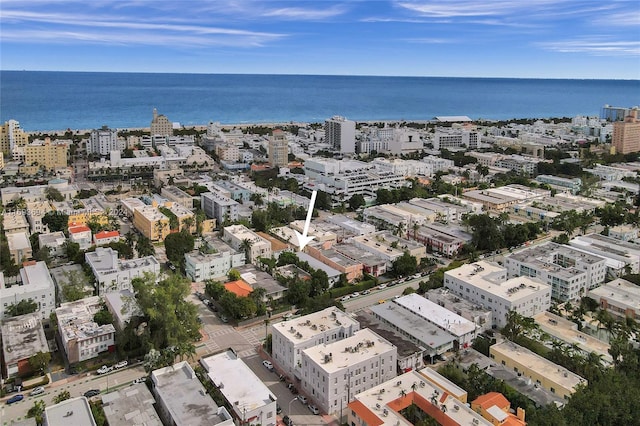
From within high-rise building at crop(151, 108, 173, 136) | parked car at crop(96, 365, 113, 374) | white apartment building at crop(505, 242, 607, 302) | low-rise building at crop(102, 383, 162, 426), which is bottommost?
parked car at crop(96, 365, 113, 374)

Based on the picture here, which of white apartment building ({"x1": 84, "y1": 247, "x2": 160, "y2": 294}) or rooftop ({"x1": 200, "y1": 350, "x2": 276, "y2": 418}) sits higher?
white apartment building ({"x1": 84, "y1": 247, "x2": 160, "y2": 294})

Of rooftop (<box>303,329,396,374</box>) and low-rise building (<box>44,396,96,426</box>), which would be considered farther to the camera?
rooftop (<box>303,329,396,374</box>)

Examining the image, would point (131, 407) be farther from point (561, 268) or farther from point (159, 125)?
point (159, 125)

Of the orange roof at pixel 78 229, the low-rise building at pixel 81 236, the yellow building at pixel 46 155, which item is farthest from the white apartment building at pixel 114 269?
the yellow building at pixel 46 155

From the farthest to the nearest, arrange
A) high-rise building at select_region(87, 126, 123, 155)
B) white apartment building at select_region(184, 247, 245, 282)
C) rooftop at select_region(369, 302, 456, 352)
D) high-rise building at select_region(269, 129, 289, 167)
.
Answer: high-rise building at select_region(87, 126, 123, 155) < high-rise building at select_region(269, 129, 289, 167) < white apartment building at select_region(184, 247, 245, 282) < rooftop at select_region(369, 302, 456, 352)

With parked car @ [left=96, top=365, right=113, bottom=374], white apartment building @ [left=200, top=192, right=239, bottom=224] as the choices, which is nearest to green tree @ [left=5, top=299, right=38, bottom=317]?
parked car @ [left=96, top=365, right=113, bottom=374]

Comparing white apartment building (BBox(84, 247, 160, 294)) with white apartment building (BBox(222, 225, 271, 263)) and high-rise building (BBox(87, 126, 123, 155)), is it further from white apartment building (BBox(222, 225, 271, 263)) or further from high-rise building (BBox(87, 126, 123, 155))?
high-rise building (BBox(87, 126, 123, 155))

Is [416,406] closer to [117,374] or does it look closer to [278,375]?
[278,375]

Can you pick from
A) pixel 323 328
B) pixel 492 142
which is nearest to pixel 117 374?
pixel 323 328
